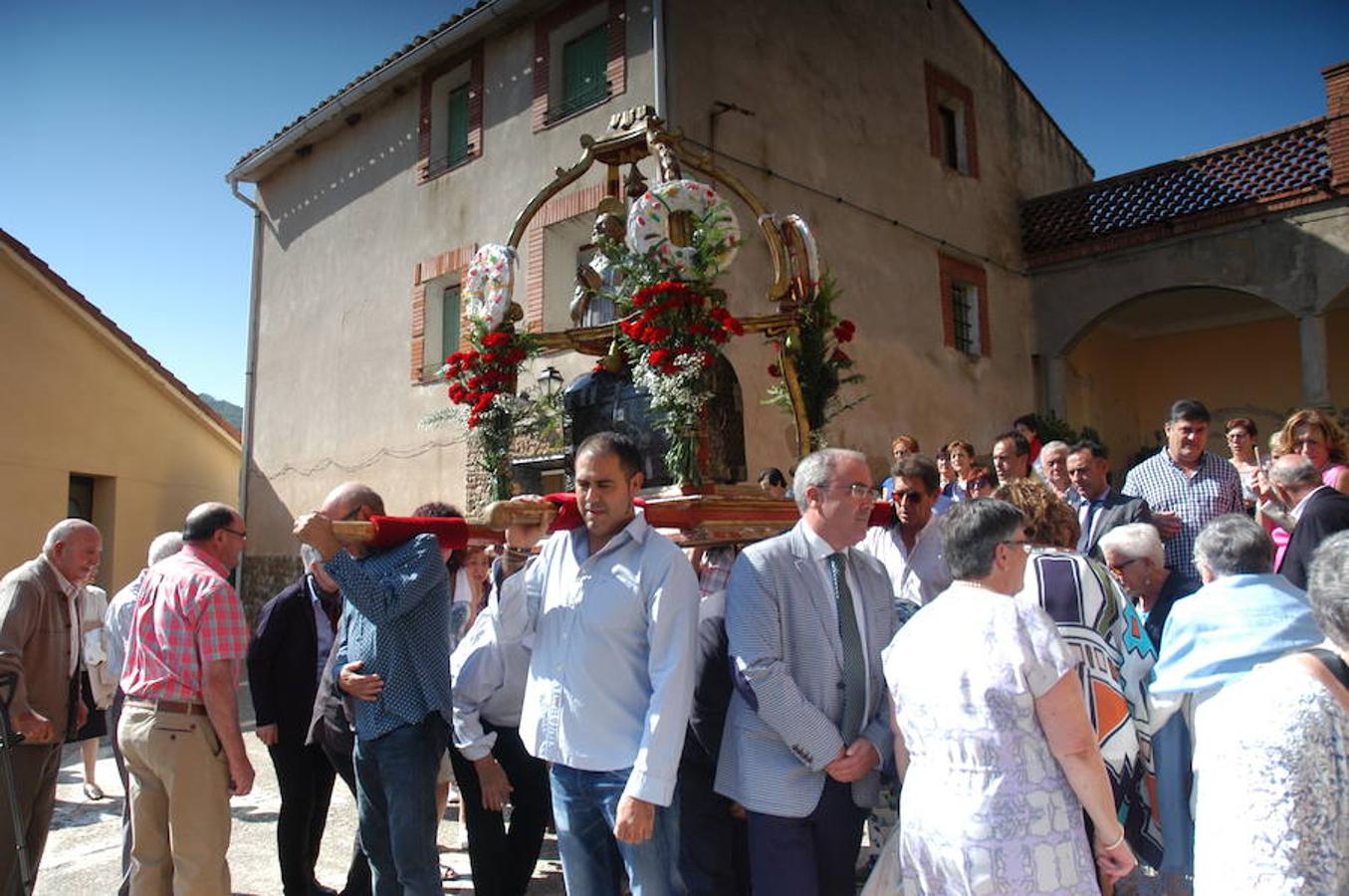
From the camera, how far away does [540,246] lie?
12055 millimetres

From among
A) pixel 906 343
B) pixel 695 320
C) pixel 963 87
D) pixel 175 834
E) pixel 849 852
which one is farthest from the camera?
pixel 963 87

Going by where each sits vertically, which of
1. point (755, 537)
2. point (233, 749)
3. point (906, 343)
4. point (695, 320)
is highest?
point (906, 343)

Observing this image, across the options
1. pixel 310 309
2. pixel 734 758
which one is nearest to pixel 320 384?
pixel 310 309

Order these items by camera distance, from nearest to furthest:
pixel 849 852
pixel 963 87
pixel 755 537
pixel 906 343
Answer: pixel 849 852
pixel 755 537
pixel 906 343
pixel 963 87

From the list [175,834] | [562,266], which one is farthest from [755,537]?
[562,266]

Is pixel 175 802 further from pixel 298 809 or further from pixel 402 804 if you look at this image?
pixel 402 804

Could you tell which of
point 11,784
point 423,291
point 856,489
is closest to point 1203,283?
point 423,291

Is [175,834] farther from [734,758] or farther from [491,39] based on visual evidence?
[491,39]

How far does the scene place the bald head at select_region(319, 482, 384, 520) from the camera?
142 inches

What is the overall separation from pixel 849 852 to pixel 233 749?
2.38 m

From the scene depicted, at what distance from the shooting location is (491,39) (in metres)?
13.4

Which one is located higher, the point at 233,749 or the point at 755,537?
the point at 755,537

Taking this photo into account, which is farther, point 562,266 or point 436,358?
point 436,358

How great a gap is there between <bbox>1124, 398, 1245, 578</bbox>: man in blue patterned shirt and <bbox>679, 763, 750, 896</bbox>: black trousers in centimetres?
285
